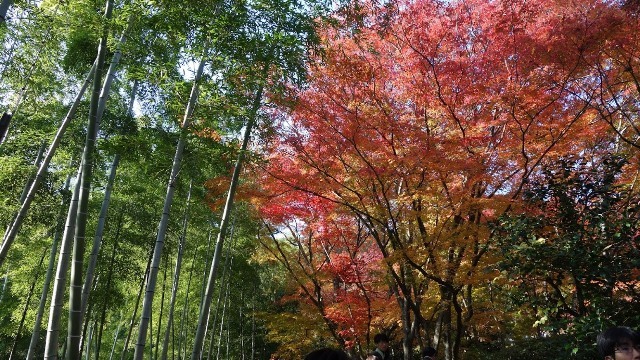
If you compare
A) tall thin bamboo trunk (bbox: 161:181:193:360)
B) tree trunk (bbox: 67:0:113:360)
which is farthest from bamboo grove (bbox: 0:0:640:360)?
tall thin bamboo trunk (bbox: 161:181:193:360)

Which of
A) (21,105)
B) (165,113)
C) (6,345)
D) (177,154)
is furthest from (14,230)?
(6,345)

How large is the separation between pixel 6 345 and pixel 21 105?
18.0 metres

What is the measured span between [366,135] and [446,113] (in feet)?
4.67

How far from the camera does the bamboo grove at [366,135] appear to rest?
510 cm

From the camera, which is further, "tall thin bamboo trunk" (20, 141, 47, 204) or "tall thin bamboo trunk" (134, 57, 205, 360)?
"tall thin bamboo trunk" (20, 141, 47, 204)

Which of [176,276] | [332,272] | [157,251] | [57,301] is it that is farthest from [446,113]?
[176,276]

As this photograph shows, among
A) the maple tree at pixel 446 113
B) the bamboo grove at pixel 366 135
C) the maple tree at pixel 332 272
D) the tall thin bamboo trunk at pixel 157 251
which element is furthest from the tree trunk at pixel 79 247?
the maple tree at pixel 332 272

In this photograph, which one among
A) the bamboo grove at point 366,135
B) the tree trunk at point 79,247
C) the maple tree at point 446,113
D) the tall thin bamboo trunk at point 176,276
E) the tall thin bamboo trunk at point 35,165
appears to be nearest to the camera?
the tree trunk at point 79,247

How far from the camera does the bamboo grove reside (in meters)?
5.10

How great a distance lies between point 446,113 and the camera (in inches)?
284

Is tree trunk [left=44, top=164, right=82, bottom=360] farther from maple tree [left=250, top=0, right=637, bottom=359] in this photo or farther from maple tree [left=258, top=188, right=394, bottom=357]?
maple tree [left=258, top=188, right=394, bottom=357]

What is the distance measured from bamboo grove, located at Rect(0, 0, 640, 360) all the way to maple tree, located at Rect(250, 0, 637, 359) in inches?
1.5

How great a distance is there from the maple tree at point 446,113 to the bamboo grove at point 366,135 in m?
0.04

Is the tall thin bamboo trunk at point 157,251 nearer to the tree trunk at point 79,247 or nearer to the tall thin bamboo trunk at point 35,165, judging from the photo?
the tree trunk at point 79,247
